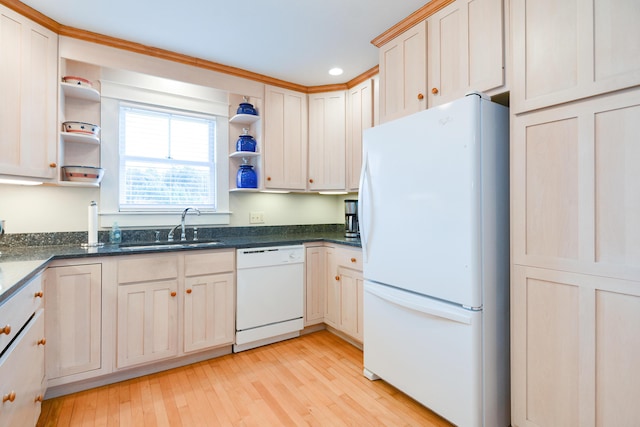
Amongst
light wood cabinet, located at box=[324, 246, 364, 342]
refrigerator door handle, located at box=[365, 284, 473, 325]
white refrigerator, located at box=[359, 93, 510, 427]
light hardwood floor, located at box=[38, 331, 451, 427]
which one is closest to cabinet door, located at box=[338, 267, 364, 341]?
light wood cabinet, located at box=[324, 246, 364, 342]

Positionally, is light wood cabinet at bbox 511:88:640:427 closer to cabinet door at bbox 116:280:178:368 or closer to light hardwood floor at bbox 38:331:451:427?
light hardwood floor at bbox 38:331:451:427

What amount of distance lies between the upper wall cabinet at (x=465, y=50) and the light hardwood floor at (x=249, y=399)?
1896 millimetres

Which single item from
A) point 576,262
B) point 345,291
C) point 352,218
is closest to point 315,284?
point 345,291

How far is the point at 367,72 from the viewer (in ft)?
9.58

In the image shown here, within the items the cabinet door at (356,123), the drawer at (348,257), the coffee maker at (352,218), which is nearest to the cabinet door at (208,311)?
the drawer at (348,257)

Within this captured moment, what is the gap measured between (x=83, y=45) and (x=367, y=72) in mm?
2267

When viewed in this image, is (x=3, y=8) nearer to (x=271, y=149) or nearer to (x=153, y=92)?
(x=153, y=92)

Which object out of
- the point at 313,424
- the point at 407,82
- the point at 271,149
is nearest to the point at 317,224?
the point at 271,149

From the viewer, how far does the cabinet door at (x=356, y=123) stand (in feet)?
9.63

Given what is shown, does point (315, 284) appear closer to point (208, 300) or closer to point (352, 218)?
point (352, 218)

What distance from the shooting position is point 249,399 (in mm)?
1978

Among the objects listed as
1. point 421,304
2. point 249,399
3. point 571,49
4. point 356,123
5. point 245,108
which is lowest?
point 249,399

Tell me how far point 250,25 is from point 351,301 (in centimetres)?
227

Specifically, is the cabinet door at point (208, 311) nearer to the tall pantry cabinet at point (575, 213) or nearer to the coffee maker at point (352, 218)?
the coffee maker at point (352, 218)
